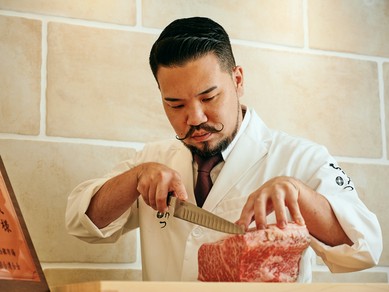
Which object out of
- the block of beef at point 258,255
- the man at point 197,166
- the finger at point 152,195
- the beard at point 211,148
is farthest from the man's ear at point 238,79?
the block of beef at point 258,255

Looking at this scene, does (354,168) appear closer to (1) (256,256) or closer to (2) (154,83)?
(2) (154,83)

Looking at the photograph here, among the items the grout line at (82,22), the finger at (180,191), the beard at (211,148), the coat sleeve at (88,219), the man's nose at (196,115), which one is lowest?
the coat sleeve at (88,219)

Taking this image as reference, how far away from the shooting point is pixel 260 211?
4.30ft

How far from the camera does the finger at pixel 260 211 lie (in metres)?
1.31

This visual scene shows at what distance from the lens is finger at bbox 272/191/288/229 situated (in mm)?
1315

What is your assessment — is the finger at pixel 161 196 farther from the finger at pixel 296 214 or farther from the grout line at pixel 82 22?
the grout line at pixel 82 22

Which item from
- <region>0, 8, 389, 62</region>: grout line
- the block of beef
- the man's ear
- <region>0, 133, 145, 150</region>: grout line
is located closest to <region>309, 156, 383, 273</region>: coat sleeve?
the block of beef

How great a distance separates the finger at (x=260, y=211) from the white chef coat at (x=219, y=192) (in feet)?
1.16

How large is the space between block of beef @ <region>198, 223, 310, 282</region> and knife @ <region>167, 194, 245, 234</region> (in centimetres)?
2

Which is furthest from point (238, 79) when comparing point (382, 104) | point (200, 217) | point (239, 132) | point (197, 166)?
point (382, 104)

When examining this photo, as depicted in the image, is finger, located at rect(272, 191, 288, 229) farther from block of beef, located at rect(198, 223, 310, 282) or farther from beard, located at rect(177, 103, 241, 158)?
beard, located at rect(177, 103, 241, 158)

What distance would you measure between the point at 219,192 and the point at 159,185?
338 millimetres

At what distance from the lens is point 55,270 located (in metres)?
1.95

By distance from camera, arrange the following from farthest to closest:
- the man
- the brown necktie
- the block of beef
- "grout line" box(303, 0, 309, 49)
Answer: "grout line" box(303, 0, 309, 49) < the brown necktie < the man < the block of beef
